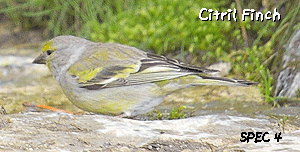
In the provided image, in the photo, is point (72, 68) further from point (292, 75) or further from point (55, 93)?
point (292, 75)

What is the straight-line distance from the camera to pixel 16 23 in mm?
8570

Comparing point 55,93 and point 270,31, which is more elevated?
point 270,31

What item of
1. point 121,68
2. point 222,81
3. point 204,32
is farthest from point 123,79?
point 204,32

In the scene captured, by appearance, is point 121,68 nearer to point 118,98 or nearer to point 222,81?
point 118,98

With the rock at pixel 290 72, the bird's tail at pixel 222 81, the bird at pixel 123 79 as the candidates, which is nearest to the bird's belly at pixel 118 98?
the bird at pixel 123 79

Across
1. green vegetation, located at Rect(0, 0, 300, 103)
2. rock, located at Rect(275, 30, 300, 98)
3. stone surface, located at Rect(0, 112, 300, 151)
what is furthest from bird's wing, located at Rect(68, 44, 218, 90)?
green vegetation, located at Rect(0, 0, 300, 103)

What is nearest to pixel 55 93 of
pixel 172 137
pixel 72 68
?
pixel 72 68

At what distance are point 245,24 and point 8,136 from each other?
3.96 meters

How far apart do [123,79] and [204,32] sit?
7.51ft

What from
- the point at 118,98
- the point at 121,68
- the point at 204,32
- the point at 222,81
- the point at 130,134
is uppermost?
the point at 204,32

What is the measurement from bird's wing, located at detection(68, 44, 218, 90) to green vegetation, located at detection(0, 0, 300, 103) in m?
1.51

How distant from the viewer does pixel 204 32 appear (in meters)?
6.26

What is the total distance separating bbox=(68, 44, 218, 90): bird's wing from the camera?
14.0 feet

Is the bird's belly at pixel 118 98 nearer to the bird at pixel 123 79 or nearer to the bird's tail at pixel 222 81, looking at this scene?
the bird at pixel 123 79
